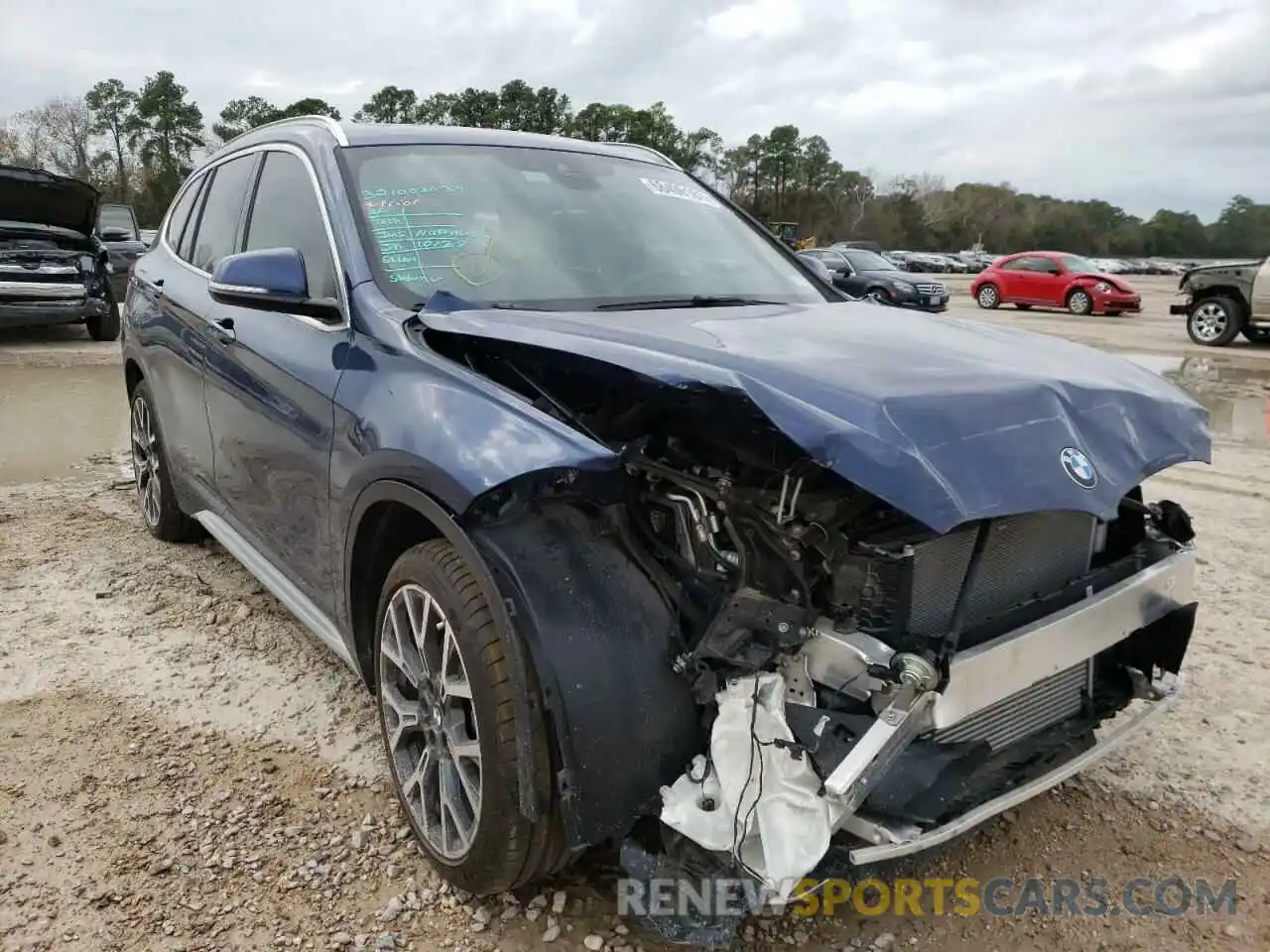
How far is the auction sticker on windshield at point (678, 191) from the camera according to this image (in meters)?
3.69

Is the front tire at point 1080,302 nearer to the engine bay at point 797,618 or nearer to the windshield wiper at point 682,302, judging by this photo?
the windshield wiper at point 682,302

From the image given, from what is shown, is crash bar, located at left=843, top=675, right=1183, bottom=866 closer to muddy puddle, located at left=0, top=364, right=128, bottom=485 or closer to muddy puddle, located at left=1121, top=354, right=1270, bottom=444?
muddy puddle, located at left=1121, top=354, right=1270, bottom=444

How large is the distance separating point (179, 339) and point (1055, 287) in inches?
899

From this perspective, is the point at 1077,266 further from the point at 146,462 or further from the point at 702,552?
the point at 702,552

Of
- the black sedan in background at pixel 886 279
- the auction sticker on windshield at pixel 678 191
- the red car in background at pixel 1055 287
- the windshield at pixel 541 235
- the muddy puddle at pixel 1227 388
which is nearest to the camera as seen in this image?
the windshield at pixel 541 235

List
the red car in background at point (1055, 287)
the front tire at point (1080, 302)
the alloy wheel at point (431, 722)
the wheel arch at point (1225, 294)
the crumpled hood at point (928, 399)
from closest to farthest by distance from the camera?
the crumpled hood at point (928, 399)
the alloy wheel at point (431, 722)
the wheel arch at point (1225, 294)
the red car in background at point (1055, 287)
the front tire at point (1080, 302)

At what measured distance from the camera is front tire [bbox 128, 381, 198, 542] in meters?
4.67

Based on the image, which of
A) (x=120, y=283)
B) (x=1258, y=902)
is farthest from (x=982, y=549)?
(x=120, y=283)

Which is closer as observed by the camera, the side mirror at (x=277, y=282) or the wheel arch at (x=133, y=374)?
the side mirror at (x=277, y=282)

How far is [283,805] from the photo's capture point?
2768 mm

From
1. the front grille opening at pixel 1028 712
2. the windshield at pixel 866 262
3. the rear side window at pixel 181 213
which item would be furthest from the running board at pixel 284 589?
the windshield at pixel 866 262

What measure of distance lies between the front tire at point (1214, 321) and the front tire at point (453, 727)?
16108mm

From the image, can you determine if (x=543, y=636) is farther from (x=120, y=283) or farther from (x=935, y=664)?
(x=120, y=283)

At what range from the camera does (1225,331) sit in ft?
49.4
